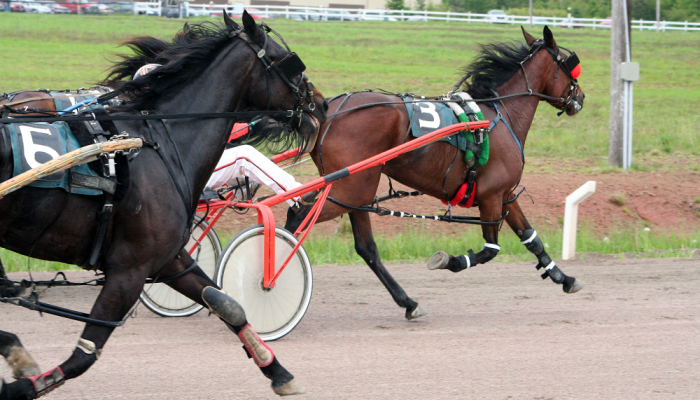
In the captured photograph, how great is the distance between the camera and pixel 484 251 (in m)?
5.61

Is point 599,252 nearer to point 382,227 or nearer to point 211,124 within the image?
point 382,227

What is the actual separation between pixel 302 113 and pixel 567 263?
412 centimetres

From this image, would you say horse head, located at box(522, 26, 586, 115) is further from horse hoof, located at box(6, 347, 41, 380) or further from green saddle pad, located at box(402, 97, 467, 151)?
horse hoof, located at box(6, 347, 41, 380)

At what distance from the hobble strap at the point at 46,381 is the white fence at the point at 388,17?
2903 centimetres

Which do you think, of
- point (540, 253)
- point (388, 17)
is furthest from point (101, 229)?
point (388, 17)

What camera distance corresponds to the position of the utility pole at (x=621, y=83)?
397 inches

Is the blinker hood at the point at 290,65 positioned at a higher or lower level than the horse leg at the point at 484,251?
higher

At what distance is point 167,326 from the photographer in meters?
4.86

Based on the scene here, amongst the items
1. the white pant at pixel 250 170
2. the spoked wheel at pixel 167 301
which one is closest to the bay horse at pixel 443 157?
the white pant at pixel 250 170

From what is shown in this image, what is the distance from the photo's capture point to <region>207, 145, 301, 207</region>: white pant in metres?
4.85

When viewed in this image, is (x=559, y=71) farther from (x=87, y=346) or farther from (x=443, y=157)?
(x=87, y=346)

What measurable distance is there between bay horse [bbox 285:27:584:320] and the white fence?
86.0 ft

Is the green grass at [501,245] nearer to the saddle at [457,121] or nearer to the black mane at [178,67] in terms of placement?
the saddle at [457,121]

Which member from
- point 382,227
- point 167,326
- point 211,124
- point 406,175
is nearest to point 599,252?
point 382,227
